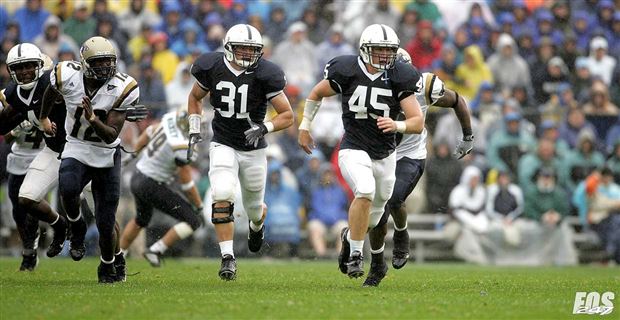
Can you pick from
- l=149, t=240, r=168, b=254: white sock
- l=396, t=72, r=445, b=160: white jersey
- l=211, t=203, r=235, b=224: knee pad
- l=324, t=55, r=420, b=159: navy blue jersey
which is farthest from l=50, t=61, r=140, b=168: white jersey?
l=149, t=240, r=168, b=254: white sock

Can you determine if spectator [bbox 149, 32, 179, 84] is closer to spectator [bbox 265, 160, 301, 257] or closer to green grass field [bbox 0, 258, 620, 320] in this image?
spectator [bbox 265, 160, 301, 257]

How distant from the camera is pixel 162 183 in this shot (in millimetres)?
13680

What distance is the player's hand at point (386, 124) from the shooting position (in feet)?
31.9

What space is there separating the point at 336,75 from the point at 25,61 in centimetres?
298

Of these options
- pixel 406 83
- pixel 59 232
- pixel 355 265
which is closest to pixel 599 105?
pixel 406 83

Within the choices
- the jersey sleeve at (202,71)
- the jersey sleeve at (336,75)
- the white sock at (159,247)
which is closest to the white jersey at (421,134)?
the jersey sleeve at (336,75)

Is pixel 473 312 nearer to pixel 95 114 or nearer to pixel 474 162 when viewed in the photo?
pixel 95 114

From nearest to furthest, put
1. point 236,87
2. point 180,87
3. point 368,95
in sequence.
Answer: point 368,95 < point 236,87 < point 180,87

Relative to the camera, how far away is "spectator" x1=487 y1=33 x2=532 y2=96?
18953 mm

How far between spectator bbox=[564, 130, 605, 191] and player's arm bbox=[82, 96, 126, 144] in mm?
9295

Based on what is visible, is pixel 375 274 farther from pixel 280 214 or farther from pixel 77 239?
pixel 280 214

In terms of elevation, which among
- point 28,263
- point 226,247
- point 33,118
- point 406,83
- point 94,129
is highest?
point 406,83

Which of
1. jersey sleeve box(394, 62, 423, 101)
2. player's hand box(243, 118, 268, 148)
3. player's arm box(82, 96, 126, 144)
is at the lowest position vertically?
player's hand box(243, 118, 268, 148)

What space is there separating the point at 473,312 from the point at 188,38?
10.9m
